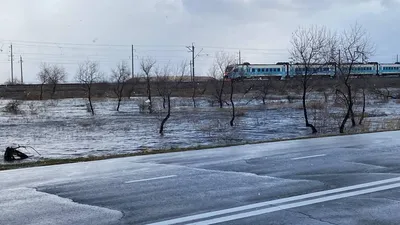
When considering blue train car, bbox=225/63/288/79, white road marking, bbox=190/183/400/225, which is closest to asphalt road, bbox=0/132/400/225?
white road marking, bbox=190/183/400/225

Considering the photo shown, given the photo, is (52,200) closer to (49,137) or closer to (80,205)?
(80,205)

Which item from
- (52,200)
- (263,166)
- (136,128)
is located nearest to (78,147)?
(136,128)

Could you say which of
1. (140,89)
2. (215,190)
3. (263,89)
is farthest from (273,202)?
(140,89)

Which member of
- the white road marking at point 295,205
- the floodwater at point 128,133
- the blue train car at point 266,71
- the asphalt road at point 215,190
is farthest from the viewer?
the blue train car at point 266,71

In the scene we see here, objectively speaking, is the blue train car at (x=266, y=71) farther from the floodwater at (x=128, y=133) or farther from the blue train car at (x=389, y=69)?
the floodwater at (x=128, y=133)

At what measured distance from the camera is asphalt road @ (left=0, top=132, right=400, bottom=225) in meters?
7.53

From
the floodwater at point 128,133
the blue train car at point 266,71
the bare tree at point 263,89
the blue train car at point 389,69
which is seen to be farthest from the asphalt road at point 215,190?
the blue train car at point 389,69

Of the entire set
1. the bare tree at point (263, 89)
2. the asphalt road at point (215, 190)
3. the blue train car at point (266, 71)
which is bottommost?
the asphalt road at point (215, 190)

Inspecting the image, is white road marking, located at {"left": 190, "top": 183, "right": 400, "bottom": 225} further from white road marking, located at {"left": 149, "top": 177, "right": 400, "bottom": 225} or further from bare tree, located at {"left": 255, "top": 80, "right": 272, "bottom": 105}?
bare tree, located at {"left": 255, "top": 80, "right": 272, "bottom": 105}

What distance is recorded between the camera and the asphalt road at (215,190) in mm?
7527

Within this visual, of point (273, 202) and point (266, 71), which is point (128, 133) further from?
point (266, 71)

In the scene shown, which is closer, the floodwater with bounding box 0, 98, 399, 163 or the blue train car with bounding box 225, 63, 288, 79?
the floodwater with bounding box 0, 98, 399, 163

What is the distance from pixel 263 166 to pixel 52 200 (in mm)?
5111

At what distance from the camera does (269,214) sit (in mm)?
7527
